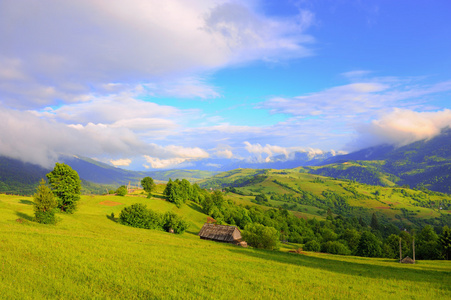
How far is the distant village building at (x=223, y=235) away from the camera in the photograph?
76.8m

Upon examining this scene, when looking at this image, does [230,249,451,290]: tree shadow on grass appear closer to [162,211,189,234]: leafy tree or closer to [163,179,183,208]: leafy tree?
[162,211,189,234]: leafy tree

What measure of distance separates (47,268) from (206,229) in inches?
2629

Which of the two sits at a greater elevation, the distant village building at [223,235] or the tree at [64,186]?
the tree at [64,186]

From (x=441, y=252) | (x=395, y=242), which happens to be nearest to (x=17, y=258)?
(x=441, y=252)

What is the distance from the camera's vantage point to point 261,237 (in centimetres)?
7312

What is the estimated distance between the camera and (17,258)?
2058 centimetres

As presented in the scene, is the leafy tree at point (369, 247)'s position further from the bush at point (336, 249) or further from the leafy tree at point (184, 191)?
the leafy tree at point (184, 191)

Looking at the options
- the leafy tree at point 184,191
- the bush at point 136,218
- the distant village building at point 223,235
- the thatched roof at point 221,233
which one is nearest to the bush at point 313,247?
the distant village building at point 223,235

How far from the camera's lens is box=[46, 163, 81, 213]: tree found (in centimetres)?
5997

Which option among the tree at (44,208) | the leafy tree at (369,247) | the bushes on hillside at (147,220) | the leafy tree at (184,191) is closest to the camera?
the tree at (44,208)

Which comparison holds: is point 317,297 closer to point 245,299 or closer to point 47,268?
point 245,299

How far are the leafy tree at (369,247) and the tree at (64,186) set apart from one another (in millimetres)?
110784

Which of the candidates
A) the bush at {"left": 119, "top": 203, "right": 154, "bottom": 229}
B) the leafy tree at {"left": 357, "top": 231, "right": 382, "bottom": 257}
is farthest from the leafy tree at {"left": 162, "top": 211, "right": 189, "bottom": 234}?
the leafy tree at {"left": 357, "top": 231, "right": 382, "bottom": 257}

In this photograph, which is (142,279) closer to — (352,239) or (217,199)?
(217,199)
